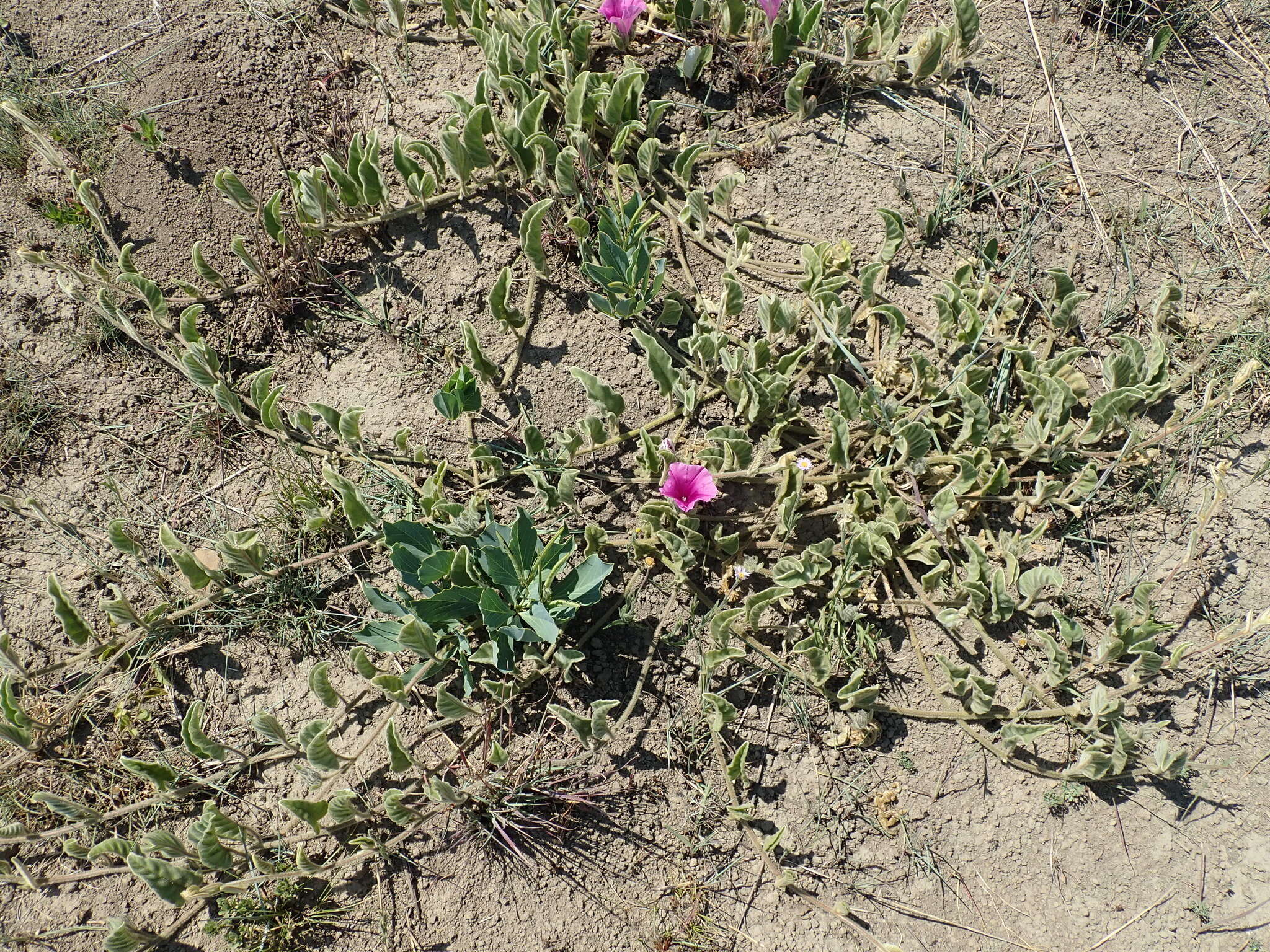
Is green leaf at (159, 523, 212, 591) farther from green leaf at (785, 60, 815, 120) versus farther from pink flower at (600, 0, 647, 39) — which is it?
green leaf at (785, 60, 815, 120)

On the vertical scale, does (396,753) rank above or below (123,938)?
above

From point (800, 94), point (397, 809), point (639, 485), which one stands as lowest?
point (397, 809)

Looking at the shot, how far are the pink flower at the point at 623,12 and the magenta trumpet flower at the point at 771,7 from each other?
42 centimetres

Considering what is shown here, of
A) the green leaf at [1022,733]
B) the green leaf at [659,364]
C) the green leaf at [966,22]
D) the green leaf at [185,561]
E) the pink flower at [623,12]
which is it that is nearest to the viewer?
the green leaf at [1022,733]

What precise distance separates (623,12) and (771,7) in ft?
1.69

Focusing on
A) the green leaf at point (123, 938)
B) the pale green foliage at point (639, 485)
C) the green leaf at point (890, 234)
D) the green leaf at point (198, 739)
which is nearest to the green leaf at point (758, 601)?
the pale green foliage at point (639, 485)

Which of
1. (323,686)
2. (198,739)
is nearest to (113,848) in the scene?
(198,739)

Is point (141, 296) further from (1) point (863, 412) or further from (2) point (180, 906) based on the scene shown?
(1) point (863, 412)

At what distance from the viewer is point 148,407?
284 centimetres

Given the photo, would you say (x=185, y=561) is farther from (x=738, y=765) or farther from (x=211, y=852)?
(x=738, y=765)

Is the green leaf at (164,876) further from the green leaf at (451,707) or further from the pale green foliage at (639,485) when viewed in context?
the green leaf at (451,707)

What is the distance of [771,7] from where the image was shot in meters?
3.08

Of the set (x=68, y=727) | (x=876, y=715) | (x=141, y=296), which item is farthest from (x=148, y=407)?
(x=876, y=715)

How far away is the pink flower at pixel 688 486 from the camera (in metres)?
2.50
